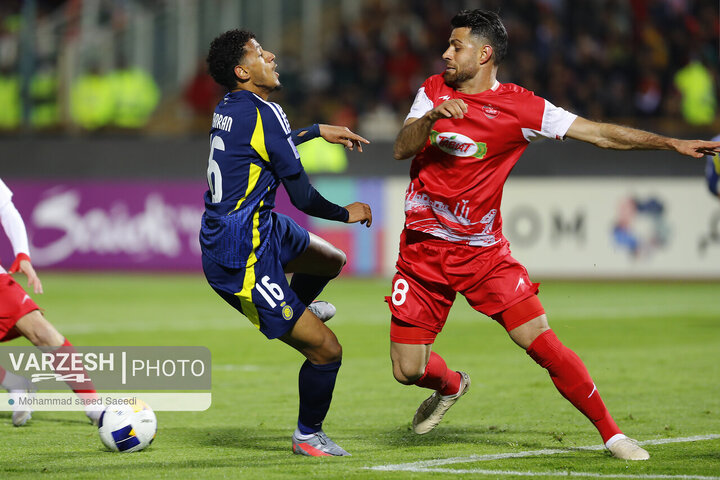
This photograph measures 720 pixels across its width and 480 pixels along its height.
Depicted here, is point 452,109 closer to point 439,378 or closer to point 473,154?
point 473,154

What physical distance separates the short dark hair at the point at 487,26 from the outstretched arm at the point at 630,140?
1.92ft

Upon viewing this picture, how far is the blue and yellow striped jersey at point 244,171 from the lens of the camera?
598 centimetres

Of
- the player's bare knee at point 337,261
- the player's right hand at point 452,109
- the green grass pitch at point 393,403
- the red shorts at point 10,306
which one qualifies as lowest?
the green grass pitch at point 393,403

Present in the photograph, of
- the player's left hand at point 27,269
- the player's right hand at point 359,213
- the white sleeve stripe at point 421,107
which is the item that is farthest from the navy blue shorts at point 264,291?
the player's left hand at point 27,269

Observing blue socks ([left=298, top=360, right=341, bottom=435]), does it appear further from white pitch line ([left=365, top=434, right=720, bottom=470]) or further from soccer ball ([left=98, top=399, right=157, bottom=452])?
soccer ball ([left=98, top=399, right=157, bottom=452])

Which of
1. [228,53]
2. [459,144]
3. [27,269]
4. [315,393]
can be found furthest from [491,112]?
[27,269]

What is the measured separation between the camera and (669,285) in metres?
19.2

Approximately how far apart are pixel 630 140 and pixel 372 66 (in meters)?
17.1

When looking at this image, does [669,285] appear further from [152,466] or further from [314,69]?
[152,466]

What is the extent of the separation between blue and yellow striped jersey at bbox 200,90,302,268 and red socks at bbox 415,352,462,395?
4.03 feet

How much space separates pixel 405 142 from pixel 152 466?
2097mm

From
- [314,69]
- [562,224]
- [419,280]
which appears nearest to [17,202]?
[314,69]

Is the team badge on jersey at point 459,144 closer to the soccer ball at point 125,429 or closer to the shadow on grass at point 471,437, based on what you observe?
the shadow on grass at point 471,437

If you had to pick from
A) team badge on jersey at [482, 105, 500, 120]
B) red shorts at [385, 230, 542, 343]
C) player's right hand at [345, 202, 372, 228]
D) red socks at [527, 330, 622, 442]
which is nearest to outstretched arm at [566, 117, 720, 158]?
team badge on jersey at [482, 105, 500, 120]
